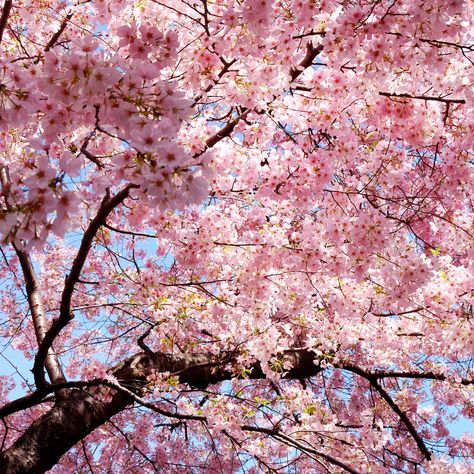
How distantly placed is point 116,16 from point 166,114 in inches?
118

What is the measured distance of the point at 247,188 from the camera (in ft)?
18.2

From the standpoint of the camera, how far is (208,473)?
833 cm

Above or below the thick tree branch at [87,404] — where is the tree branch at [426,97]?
above

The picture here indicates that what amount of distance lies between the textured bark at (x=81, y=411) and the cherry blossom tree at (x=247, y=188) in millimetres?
22

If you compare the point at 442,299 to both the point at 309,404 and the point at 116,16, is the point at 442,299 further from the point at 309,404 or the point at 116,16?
the point at 116,16

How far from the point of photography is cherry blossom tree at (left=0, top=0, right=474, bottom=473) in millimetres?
2303

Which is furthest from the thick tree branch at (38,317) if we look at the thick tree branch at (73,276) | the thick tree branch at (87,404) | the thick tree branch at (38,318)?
the thick tree branch at (73,276)

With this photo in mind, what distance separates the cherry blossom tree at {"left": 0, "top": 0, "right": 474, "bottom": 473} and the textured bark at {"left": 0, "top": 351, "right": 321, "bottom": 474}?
2 cm

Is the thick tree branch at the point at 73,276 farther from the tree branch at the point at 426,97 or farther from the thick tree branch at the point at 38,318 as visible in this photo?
the tree branch at the point at 426,97

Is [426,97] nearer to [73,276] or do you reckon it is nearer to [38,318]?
[73,276]

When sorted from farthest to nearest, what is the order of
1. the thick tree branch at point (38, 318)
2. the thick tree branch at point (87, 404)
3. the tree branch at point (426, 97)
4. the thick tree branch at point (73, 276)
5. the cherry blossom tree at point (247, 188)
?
the thick tree branch at point (38, 318) → the thick tree branch at point (87, 404) → the tree branch at point (426, 97) → the thick tree branch at point (73, 276) → the cherry blossom tree at point (247, 188)

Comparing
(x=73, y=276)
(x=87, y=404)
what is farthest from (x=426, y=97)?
(x=87, y=404)

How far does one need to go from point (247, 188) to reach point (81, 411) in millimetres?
2870

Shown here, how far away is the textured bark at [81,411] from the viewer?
4.78m
